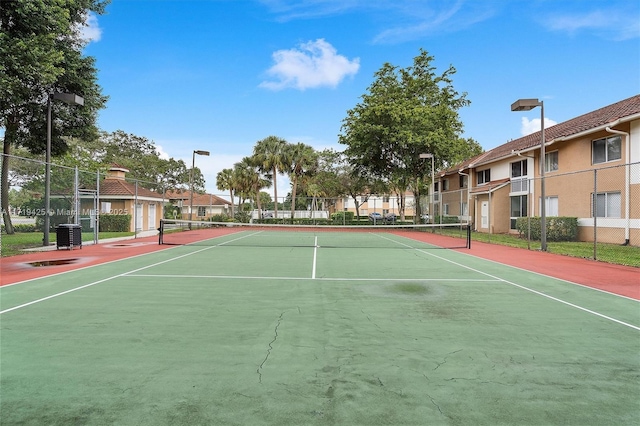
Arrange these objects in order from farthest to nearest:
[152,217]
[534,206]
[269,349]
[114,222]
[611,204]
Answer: [152,217]
[114,222]
[534,206]
[611,204]
[269,349]

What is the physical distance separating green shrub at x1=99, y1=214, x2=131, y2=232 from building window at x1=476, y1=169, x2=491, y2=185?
30.1 m

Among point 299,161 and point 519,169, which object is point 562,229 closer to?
point 519,169

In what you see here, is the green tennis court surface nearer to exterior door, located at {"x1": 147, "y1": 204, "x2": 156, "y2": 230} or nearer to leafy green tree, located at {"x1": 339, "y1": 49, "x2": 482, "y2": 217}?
leafy green tree, located at {"x1": 339, "y1": 49, "x2": 482, "y2": 217}

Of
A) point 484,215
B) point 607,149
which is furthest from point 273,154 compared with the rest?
point 607,149

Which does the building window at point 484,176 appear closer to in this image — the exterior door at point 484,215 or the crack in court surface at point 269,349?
the exterior door at point 484,215

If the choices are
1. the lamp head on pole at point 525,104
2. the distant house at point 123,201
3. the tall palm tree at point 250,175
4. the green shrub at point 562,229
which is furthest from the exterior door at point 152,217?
the green shrub at point 562,229

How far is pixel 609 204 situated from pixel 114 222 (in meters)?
32.6

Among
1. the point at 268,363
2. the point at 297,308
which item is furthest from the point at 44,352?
the point at 297,308

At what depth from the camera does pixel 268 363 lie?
4.08 metres

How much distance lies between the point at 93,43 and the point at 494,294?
25.4 metres

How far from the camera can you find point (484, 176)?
3488 cm

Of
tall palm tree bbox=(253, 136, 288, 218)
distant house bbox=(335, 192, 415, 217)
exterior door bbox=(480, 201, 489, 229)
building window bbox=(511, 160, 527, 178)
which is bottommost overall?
exterior door bbox=(480, 201, 489, 229)

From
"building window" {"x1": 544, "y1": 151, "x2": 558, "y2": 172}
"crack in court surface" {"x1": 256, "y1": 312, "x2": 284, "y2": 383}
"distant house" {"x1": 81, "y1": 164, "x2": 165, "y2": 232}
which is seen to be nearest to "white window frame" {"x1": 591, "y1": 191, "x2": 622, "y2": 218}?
"building window" {"x1": 544, "y1": 151, "x2": 558, "y2": 172}

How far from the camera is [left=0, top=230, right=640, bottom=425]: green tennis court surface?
3107 millimetres
